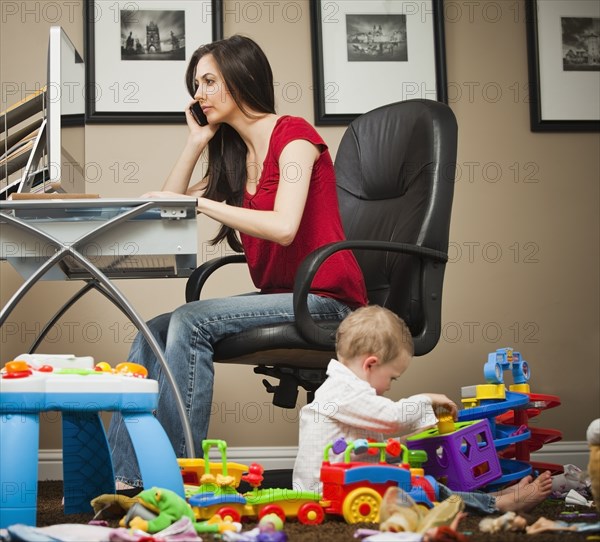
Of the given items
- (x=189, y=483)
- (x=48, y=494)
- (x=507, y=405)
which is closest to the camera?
(x=189, y=483)

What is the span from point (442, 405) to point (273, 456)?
1.22 m

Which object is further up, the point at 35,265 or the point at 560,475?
the point at 35,265

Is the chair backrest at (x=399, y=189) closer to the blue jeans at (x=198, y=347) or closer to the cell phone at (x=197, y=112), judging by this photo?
the blue jeans at (x=198, y=347)

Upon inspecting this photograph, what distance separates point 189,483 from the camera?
166cm

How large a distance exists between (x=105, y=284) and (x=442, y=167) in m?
0.87

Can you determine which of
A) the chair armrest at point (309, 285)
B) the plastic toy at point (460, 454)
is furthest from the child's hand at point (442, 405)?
the chair armrest at point (309, 285)

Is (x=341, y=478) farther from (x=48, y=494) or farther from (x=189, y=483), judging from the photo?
(x=48, y=494)

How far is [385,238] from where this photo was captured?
7.07 feet

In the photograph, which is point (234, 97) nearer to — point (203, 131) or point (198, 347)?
point (203, 131)

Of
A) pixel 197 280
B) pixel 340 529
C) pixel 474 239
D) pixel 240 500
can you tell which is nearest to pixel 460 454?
pixel 340 529

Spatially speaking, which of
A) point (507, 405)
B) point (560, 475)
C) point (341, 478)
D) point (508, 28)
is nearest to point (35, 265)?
point (341, 478)

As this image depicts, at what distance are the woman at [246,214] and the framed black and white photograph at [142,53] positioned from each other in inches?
25.1

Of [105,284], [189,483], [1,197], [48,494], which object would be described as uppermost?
[1,197]

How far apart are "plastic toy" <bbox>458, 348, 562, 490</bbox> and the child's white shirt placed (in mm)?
274
